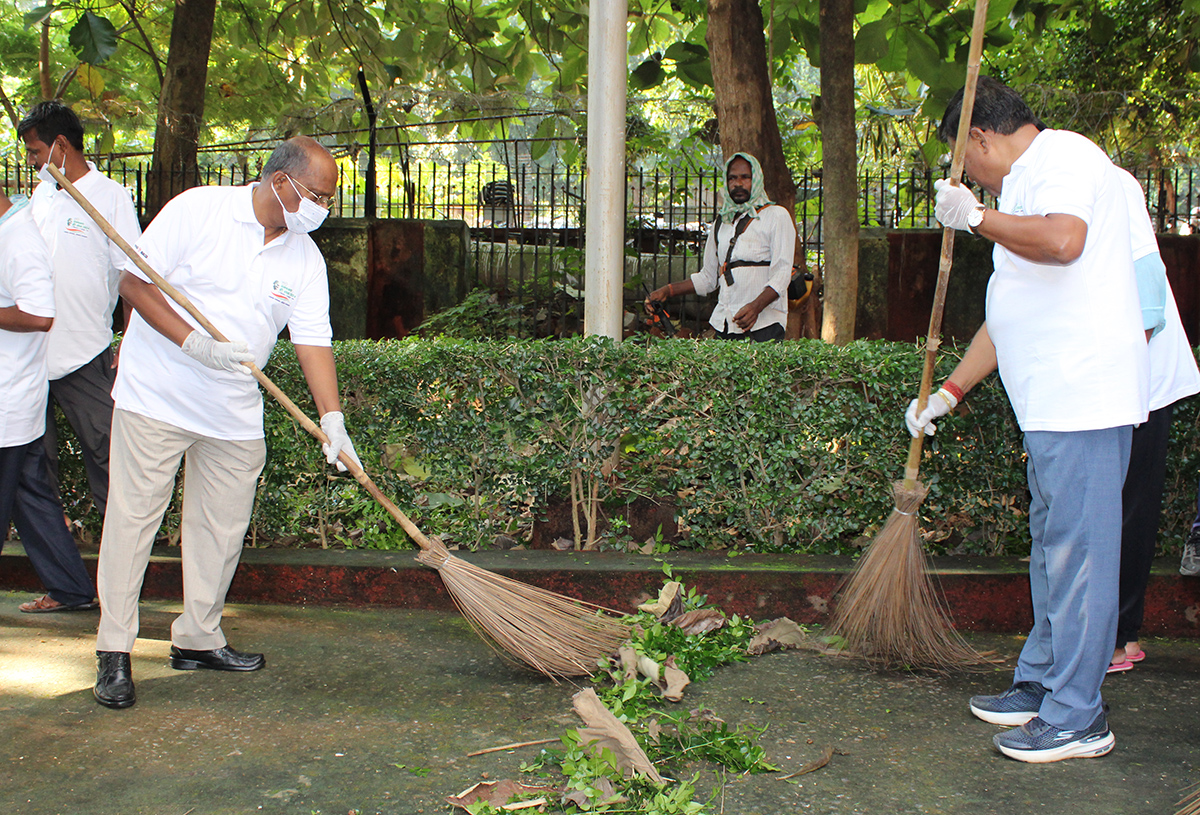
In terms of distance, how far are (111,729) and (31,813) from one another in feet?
1.73

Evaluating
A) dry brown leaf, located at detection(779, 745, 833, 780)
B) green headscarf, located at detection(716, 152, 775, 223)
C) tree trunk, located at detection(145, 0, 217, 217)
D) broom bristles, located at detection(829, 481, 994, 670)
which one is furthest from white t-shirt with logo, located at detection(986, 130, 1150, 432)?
tree trunk, located at detection(145, 0, 217, 217)

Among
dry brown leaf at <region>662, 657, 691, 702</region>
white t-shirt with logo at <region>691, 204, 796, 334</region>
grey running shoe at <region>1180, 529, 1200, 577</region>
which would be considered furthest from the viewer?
white t-shirt with logo at <region>691, 204, 796, 334</region>

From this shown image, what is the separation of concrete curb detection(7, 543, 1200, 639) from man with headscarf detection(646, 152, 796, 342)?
2.06m

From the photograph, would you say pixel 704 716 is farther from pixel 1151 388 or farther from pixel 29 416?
pixel 29 416

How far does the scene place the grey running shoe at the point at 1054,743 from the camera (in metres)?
2.96

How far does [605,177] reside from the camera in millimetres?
4973

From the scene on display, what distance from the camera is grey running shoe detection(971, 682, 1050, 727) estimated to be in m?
3.25

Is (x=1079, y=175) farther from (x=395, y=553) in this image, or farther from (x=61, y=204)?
(x=61, y=204)

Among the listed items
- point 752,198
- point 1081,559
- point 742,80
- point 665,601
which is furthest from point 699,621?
point 742,80

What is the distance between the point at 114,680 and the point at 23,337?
4.60 feet

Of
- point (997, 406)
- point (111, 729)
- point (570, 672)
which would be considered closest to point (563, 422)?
point (570, 672)

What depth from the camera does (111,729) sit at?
3.12 metres

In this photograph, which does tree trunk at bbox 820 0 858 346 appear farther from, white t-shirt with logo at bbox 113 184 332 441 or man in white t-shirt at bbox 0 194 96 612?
man in white t-shirt at bbox 0 194 96 612

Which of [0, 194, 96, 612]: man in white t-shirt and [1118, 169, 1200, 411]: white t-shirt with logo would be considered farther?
[0, 194, 96, 612]: man in white t-shirt
